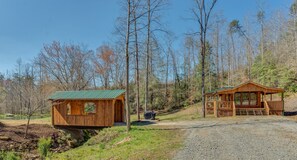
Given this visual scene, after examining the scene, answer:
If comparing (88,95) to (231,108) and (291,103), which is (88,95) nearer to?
(231,108)

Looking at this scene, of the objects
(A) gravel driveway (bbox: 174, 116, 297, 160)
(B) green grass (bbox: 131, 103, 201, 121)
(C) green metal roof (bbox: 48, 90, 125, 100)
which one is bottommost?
(B) green grass (bbox: 131, 103, 201, 121)

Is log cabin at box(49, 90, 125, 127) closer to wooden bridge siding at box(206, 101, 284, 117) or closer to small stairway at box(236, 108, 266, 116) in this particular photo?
wooden bridge siding at box(206, 101, 284, 117)

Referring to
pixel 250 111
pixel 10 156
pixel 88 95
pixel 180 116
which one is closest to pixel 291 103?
pixel 250 111

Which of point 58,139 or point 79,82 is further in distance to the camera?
point 79,82

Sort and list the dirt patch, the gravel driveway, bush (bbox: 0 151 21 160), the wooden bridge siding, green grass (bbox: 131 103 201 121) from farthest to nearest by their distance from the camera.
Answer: the dirt patch, green grass (bbox: 131 103 201 121), the wooden bridge siding, bush (bbox: 0 151 21 160), the gravel driveway

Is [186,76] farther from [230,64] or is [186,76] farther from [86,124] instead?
[86,124]

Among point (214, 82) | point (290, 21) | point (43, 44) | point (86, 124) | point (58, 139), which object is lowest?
point (58, 139)

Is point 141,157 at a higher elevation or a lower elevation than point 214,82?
lower

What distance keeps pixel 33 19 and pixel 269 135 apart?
21.9 m

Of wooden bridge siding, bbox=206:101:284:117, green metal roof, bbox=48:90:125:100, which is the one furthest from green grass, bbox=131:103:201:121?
green metal roof, bbox=48:90:125:100

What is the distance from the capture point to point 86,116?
47.0 feet

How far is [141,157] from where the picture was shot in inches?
246

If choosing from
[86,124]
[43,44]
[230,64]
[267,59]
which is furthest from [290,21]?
[43,44]

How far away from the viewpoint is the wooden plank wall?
45.5 feet
